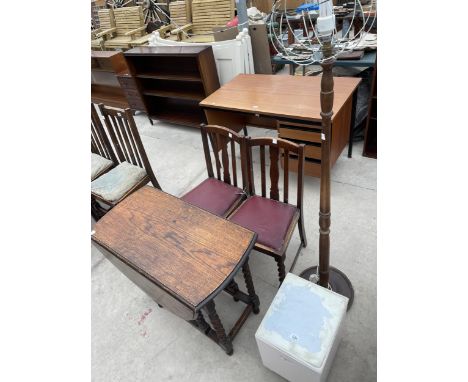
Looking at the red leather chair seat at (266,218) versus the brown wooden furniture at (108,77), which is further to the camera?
the brown wooden furniture at (108,77)

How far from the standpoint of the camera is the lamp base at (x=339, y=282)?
160cm

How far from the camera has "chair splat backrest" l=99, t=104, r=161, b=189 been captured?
1.97 meters

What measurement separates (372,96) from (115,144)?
7.02ft

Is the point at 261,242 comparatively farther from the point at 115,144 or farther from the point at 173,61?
the point at 173,61

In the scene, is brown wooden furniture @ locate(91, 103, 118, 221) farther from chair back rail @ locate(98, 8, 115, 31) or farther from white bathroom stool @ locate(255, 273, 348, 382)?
chair back rail @ locate(98, 8, 115, 31)

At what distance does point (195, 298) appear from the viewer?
3.25 feet

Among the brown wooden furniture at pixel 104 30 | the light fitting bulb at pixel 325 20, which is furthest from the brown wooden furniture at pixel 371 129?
the brown wooden furniture at pixel 104 30

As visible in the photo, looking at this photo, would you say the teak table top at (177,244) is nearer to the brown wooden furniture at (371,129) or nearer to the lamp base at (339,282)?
the lamp base at (339,282)

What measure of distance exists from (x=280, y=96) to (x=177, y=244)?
1567mm

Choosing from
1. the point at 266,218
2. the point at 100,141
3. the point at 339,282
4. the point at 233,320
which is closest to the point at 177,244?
the point at 266,218

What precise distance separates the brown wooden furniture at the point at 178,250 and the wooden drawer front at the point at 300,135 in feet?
3.61

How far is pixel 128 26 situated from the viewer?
5816mm

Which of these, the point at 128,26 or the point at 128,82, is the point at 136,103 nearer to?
the point at 128,82
